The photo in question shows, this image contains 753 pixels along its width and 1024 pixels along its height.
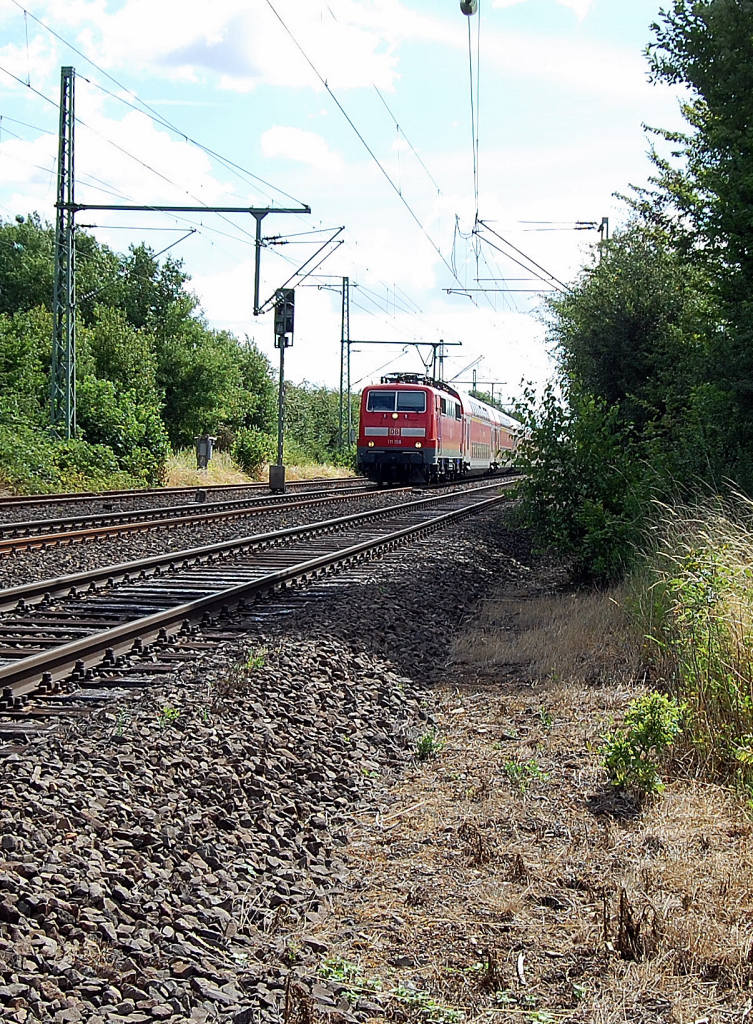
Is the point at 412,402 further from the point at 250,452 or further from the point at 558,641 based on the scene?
the point at 558,641

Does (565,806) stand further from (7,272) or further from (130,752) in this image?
(7,272)

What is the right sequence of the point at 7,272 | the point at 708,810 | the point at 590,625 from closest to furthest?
the point at 708,810
the point at 590,625
the point at 7,272

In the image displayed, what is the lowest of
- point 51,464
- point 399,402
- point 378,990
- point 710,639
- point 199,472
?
point 378,990

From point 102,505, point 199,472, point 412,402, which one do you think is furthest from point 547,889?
point 199,472

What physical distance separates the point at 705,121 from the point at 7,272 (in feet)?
159

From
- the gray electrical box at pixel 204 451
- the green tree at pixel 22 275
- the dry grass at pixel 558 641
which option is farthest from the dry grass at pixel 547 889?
the green tree at pixel 22 275

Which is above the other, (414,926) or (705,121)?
(705,121)

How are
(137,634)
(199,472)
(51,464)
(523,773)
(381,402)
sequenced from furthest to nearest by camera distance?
(199,472) → (381,402) → (51,464) → (137,634) → (523,773)

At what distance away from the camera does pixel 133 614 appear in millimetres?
9039

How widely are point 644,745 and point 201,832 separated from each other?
88.6 inches

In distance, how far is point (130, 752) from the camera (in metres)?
5.27

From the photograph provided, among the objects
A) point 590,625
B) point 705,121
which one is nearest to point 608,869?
point 590,625

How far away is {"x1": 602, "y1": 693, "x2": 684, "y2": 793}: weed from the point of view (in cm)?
529

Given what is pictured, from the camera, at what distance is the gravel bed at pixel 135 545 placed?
459 inches
